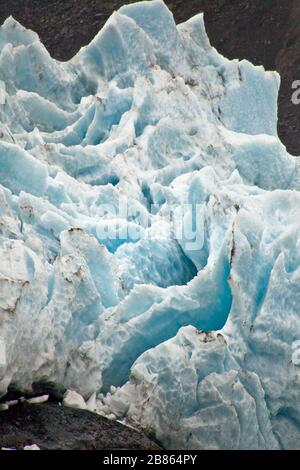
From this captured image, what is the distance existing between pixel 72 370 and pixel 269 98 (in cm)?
334

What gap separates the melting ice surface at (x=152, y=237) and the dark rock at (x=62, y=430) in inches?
5.3

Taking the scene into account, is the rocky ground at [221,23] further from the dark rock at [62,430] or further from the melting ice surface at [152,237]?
the dark rock at [62,430]

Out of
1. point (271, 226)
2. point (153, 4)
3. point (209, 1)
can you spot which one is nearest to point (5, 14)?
point (209, 1)

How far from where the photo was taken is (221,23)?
12703 mm

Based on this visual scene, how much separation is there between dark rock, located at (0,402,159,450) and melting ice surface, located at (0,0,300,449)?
0.13m

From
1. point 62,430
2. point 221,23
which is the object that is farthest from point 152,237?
point 221,23

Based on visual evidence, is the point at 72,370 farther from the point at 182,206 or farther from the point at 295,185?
the point at 295,185

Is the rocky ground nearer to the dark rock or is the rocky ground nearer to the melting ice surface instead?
the melting ice surface

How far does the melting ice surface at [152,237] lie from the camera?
3.95m

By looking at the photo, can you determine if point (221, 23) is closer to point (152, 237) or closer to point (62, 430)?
point (152, 237)

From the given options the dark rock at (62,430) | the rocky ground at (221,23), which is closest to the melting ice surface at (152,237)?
the dark rock at (62,430)

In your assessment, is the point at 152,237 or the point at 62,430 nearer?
the point at 62,430

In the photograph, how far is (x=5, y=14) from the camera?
12.8m

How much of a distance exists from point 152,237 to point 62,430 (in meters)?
1.57
